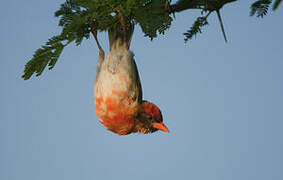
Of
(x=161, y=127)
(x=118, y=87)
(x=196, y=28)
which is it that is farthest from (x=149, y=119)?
(x=196, y=28)

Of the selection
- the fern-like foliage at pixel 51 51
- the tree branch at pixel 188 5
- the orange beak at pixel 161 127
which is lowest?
the orange beak at pixel 161 127

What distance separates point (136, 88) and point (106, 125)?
613 millimetres

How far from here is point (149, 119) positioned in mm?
4680

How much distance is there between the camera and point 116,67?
13.2ft

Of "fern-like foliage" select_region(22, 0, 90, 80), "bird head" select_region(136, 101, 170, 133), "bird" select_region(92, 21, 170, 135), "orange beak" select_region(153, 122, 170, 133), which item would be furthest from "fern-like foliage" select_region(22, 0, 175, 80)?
"orange beak" select_region(153, 122, 170, 133)

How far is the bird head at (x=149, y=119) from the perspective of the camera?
4559 mm

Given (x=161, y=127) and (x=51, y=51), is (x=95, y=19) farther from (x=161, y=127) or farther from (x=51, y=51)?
(x=161, y=127)

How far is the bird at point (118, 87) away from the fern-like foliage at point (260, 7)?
1532mm

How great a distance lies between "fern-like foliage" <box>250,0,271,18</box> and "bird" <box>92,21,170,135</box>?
1.53 metres

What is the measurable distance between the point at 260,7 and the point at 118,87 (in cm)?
181

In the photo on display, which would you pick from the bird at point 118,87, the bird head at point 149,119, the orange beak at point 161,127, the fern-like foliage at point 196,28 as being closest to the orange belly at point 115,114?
the bird at point 118,87

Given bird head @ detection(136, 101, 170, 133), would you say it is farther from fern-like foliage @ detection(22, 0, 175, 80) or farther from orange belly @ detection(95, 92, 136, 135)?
fern-like foliage @ detection(22, 0, 175, 80)

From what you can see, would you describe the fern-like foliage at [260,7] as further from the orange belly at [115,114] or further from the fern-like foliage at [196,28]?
the orange belly at [115,114]

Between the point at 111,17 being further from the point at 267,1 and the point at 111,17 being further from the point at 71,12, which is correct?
the point at 267,1
